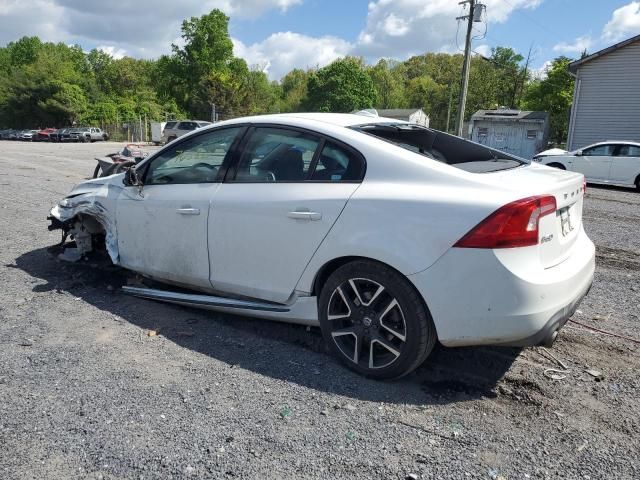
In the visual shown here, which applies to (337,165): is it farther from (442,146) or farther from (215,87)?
(215,87)

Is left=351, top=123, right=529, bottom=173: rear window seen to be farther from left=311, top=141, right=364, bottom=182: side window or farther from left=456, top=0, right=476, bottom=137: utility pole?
left=456, top=0, right=476, bottom=137: utility pole

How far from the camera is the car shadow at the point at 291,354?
123 inches

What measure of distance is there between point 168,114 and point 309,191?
62795 mm

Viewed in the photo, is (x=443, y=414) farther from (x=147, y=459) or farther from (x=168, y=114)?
(x=168, y=114)

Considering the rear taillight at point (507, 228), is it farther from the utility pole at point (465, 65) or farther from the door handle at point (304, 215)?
the utility pole at point (465, 65)

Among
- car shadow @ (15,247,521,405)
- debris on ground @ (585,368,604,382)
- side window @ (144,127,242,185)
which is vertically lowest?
car shadow @ (15,247,521,405)

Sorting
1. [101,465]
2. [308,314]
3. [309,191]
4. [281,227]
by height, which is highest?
[309,191]

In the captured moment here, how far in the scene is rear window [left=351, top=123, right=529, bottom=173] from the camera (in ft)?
11.7

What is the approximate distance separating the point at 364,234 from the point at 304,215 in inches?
17.9

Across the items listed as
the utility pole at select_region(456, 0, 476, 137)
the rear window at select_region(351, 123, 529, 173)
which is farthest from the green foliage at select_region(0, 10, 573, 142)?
the rear window at select_region(351, 123, 529, 173)

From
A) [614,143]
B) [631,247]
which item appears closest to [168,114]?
[614,143]

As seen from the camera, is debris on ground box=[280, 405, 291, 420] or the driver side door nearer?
debris on ground box=[280, 405, 291, 420]

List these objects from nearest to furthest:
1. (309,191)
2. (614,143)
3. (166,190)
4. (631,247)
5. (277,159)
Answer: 1. (309,191)
2. (277,159)
3. (166,190)
4. (631,247)
5. (614,143)

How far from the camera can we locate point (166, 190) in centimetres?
414
